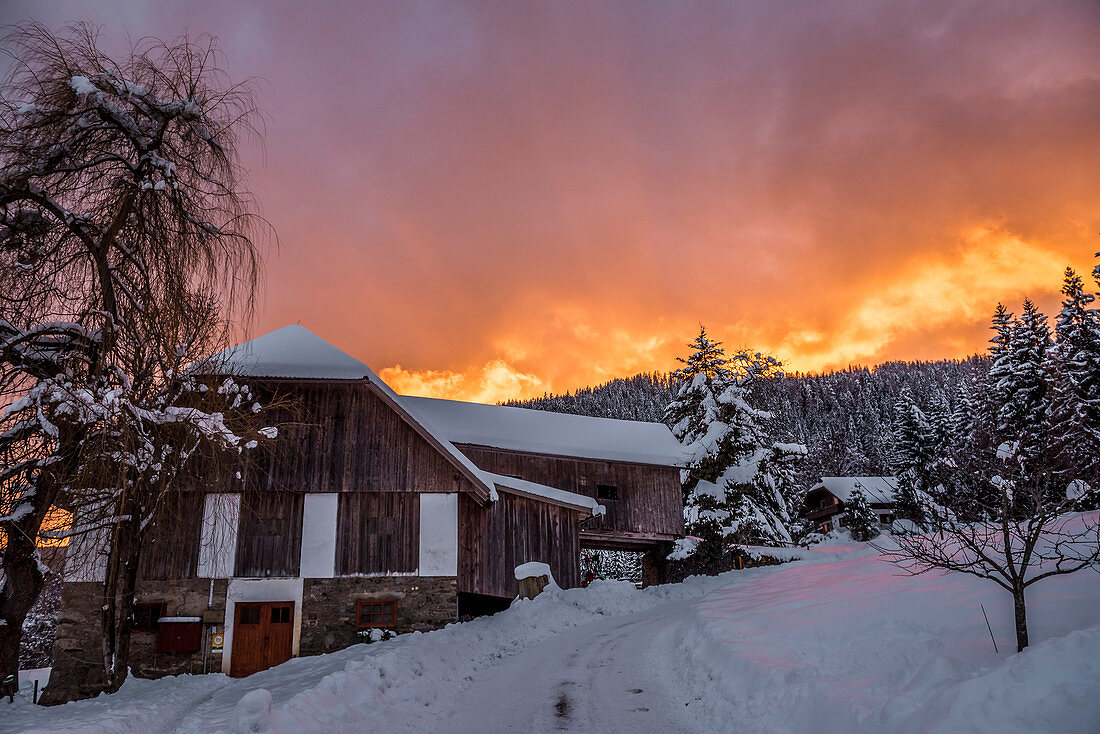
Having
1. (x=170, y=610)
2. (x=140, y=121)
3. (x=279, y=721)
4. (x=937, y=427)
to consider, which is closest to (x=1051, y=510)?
(x=279, y=721)

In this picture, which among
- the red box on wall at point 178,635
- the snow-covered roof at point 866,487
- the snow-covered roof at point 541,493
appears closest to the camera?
the red box on wall at point 178,635

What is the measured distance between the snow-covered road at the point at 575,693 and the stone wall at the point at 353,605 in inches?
151

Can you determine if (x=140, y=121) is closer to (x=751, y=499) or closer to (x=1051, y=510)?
(x=1051, y=510)

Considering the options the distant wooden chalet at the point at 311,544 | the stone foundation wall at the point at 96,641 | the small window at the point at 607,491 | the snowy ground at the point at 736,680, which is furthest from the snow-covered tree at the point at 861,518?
the stone foundation wall at the point at 96,641

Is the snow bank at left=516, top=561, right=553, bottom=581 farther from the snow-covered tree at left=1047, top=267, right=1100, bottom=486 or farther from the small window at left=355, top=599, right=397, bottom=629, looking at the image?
the snow-covered tree at left=1047, top=267, right=1100, bottom=486

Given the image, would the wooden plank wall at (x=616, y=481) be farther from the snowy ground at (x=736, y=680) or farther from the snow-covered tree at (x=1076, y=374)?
the snow-covered tree at (x=1076, y=374)

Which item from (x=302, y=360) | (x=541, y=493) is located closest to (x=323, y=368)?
(x=302, y=360)

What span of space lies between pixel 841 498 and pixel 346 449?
5929 centimetres

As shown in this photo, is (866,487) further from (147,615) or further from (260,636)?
(147,615)

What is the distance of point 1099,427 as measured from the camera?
2655 cm

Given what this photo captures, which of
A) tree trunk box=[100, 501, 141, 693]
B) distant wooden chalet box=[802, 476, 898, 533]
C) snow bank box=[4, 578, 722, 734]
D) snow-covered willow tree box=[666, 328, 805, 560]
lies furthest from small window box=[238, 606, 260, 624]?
distant wooden chalet box=[802, 476, 898, 533]

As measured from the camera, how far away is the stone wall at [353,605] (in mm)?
18484

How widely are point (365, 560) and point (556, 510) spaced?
8536 mm

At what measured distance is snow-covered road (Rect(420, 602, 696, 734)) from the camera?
927 cm
